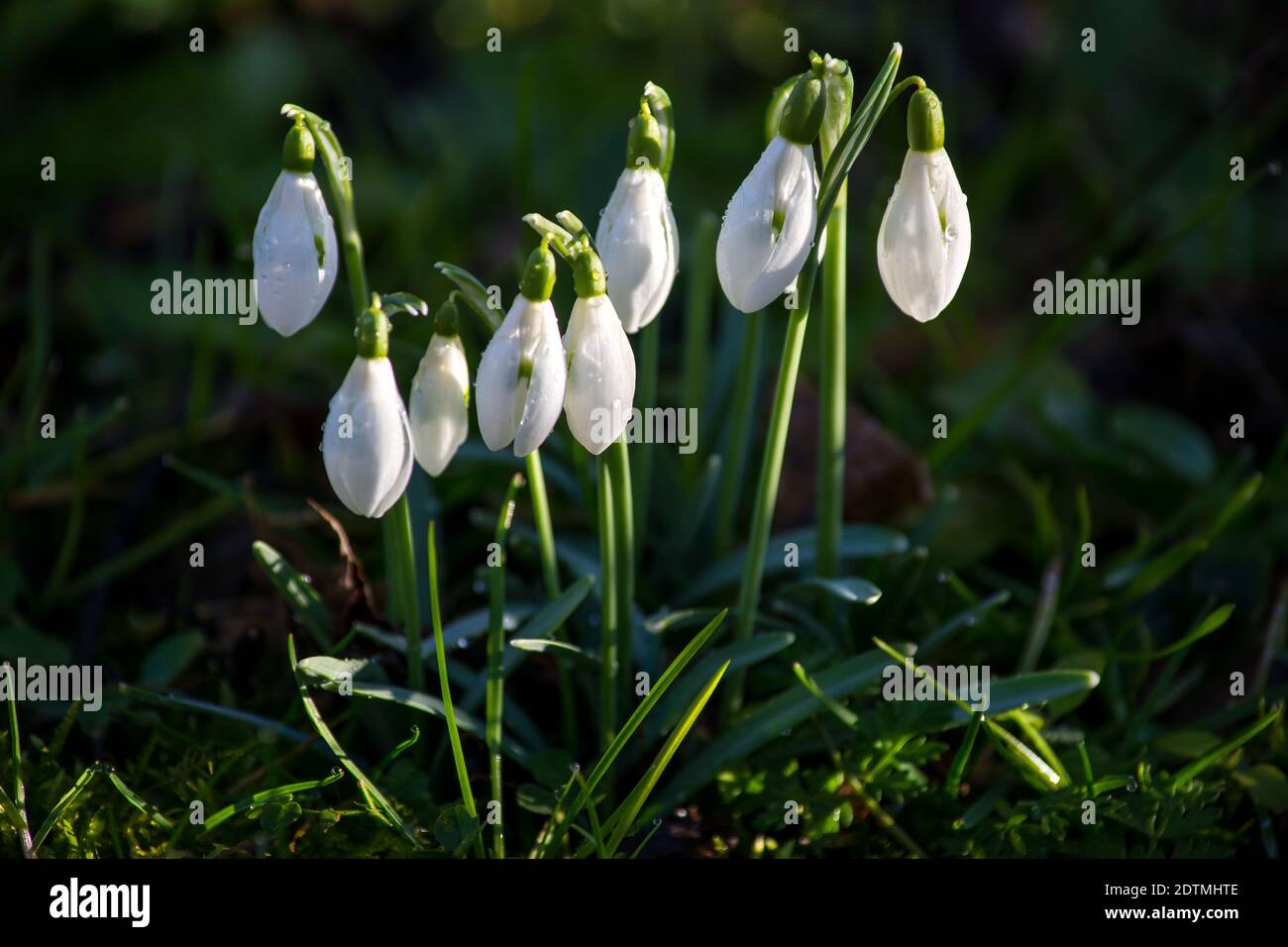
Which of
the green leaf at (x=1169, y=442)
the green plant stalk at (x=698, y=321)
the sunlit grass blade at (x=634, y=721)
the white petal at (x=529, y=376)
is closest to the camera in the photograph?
the white petal at (x=529, y=376)

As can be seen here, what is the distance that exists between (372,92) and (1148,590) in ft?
9.21

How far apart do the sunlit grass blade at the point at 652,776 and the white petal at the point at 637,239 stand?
1.38 feet

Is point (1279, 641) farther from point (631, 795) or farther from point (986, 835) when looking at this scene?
point (631, 795)

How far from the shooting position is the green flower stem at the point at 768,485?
138 centimetres

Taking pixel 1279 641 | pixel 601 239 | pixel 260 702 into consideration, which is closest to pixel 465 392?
pixel 601 239

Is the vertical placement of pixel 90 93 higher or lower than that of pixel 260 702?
higher

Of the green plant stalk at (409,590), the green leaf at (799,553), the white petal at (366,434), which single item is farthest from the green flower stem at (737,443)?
the white petal at (366,434)

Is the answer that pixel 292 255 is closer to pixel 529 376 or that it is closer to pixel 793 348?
pixel 529 376

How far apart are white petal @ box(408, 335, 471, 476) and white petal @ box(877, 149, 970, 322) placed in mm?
468

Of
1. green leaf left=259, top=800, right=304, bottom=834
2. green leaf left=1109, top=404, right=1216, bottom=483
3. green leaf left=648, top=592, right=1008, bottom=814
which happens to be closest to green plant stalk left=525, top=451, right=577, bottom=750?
green leaf left=648, top=592, right=1008, bottom=814

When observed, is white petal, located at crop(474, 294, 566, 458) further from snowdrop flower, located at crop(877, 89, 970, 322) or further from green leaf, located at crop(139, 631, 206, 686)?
green leaf, located at crop(139, 631, 206, 686)

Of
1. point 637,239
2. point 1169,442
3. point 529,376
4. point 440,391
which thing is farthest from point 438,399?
point 1169,442

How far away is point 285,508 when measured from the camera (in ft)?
6.72

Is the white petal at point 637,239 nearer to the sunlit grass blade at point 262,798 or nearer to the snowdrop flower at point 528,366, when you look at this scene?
the snowdrop flower at point 528,366
